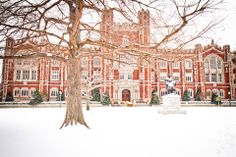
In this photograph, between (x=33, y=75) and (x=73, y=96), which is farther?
(x=33, y=75)

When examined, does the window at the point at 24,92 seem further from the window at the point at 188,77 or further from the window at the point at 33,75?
the window at the point at 188,77

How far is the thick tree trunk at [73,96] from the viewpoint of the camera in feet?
25.8

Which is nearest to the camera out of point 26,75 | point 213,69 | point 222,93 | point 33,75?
point 26,75

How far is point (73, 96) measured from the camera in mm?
7965

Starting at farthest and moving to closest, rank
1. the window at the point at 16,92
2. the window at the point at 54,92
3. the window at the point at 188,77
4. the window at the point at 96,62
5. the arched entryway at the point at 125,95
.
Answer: the window at the point at 188,77, the window at the point at 96,62, the arched entryway at the point at 125,95, the window at the point at 54,92, the window at the point at 16,92

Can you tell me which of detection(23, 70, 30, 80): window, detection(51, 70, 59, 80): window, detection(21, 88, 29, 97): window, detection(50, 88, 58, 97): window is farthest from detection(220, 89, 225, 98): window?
detection(23, 70, 30, 80): window

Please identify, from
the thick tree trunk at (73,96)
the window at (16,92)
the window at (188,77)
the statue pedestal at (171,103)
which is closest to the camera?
the thick tree trunk at (73,96)

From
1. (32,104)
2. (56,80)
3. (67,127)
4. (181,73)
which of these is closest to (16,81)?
(56,80)

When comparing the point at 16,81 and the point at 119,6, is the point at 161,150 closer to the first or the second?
the point at 119,6

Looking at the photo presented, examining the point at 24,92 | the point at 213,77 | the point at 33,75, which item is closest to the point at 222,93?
the point at 213,77

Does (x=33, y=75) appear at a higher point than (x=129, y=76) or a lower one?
higher

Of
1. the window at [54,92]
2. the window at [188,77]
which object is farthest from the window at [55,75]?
the window at [188,77]

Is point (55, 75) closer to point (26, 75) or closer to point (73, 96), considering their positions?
point (26, 75)

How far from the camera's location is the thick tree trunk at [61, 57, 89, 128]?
309 inches
